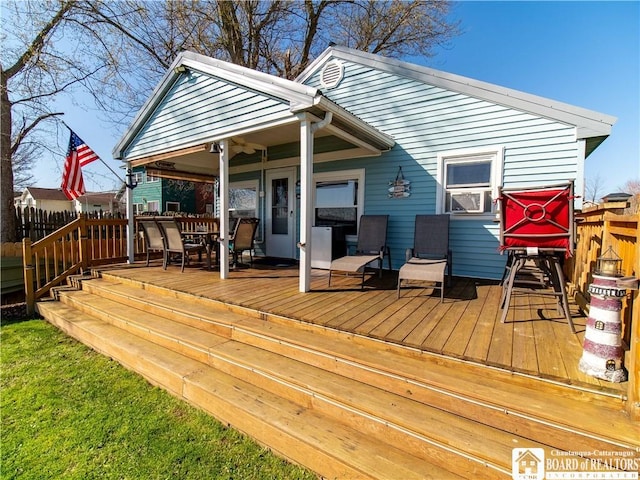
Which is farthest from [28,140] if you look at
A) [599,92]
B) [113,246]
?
[599,92]

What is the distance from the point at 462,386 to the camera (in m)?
1.85

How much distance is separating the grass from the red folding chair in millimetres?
2554

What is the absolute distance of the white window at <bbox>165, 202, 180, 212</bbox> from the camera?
18484 mm

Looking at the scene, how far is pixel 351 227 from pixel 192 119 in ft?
11.7

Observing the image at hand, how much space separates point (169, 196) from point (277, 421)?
765 inches

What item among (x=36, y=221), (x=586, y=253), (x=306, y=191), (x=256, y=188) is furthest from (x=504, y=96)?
(x=36, y=221)

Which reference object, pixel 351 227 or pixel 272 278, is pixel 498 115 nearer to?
pixel 351 227

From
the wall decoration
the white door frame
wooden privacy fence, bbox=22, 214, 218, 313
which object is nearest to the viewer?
wooden privacy fence, bbox=22, 214, 218, 313

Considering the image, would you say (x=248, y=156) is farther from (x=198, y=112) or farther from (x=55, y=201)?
(x=55, y=201)

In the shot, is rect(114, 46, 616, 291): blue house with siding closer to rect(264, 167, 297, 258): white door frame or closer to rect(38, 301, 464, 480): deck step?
rect(264, 167, 297, 258): white door frame

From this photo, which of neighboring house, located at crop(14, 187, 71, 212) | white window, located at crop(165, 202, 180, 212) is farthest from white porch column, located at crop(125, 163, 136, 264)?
neighboring house, located at crop(14, 187, 71, 212)

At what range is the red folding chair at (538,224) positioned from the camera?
8.79 feet

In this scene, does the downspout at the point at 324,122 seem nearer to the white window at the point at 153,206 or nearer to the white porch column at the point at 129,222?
the white porch column at the point at 129,222

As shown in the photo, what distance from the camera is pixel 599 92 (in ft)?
27.1
